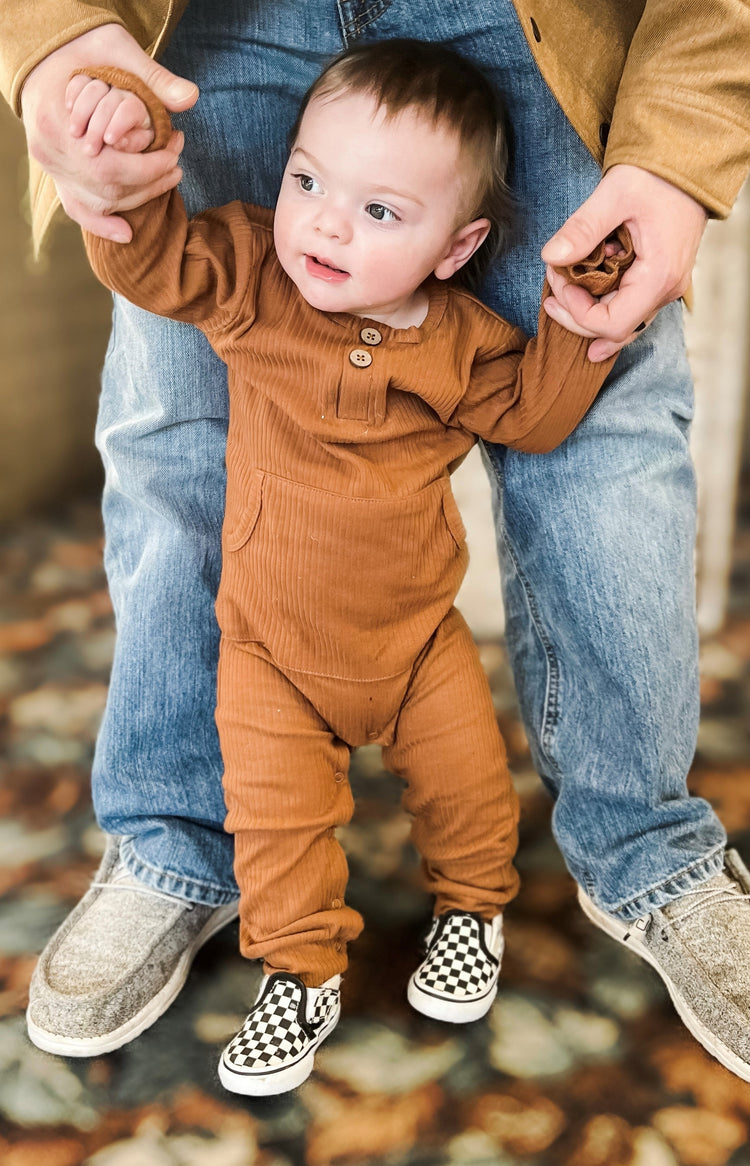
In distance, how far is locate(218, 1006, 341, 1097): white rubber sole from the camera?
99 cm

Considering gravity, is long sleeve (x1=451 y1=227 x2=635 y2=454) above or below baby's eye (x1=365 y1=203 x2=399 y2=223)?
below

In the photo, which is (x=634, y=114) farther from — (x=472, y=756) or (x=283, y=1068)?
(x=283, y=1068)

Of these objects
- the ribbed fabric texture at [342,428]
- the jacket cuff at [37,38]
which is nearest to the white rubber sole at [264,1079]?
the ribbed fabric texture at [342,428]

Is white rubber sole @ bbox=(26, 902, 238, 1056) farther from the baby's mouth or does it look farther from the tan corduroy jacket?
the tan corduroy jacket

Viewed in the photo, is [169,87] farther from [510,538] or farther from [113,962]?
[113,962]

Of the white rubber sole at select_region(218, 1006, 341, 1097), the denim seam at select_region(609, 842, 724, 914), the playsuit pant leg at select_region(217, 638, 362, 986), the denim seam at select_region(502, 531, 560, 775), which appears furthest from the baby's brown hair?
the white rubber sole at select_region(218, 1006, 341, 1097)

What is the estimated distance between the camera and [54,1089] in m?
1.01

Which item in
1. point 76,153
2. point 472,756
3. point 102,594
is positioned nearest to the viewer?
point 76,153

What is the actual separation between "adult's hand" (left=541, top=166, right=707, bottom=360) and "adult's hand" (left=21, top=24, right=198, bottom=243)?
0.30 metres

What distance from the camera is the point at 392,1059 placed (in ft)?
3.43

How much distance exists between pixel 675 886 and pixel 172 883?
0.50 metres

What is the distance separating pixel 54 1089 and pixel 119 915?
0.60 feet

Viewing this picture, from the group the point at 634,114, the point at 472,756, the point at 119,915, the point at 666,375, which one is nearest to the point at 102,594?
the point at 119,915

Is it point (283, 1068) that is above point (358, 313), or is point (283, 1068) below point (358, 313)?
below
